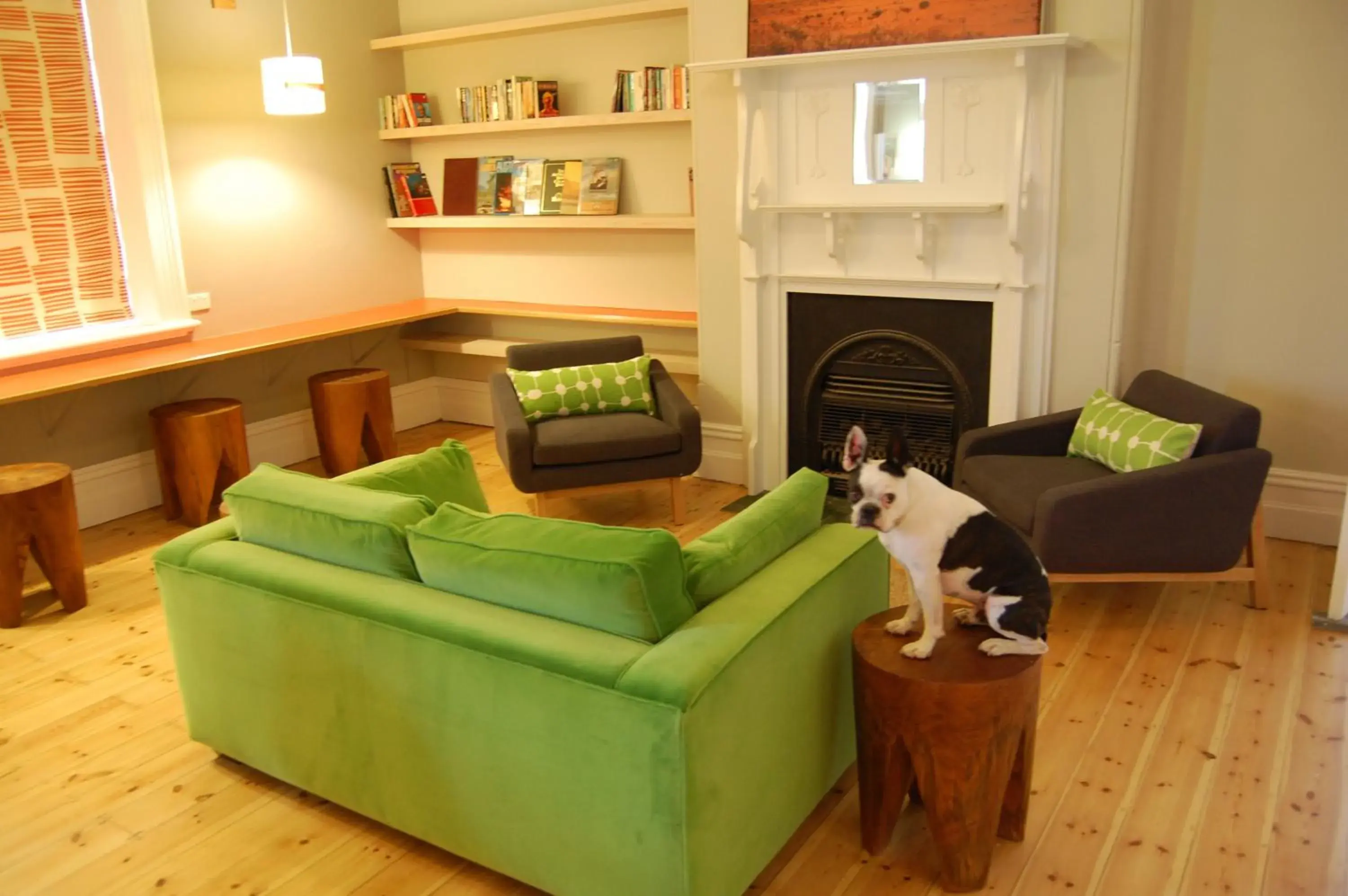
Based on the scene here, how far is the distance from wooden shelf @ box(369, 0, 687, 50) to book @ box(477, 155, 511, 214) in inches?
24.4

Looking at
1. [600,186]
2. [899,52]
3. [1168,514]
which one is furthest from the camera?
[600,186]

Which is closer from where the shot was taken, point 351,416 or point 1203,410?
point 1203,410

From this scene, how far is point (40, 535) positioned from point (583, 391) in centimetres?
213

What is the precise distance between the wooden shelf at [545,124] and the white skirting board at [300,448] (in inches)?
55.6

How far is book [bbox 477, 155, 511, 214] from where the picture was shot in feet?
19.7

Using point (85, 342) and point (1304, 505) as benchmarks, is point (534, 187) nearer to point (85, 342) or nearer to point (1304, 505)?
point (85, 342)

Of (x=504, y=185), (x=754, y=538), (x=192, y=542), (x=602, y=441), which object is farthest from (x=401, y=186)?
(x=754, y=538)

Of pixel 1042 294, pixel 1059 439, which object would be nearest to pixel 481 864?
pixel 1059 439

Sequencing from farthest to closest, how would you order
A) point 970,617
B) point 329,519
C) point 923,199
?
point 923,199 → point 329,519 → point 970,617

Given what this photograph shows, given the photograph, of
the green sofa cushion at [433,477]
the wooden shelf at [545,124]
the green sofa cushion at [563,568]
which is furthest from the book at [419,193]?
the green sofa cushion at [563,568]

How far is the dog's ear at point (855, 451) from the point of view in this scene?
229 cm

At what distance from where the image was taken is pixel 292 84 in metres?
4.82

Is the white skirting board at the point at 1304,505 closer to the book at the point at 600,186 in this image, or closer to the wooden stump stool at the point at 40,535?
the book at the point at 600,186

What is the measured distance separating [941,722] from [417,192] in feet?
16.1
